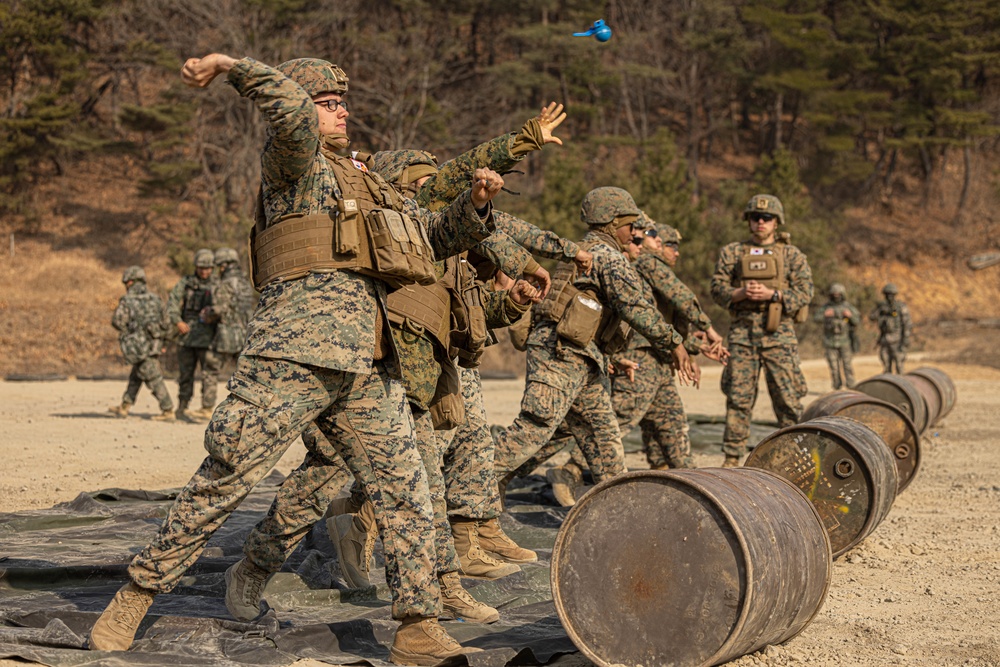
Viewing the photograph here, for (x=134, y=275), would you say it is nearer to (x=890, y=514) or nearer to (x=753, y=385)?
(x=753, y=385)

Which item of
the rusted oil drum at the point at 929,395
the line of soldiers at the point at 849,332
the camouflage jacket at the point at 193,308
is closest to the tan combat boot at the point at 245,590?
the rusted oil drum at the point at 929,395

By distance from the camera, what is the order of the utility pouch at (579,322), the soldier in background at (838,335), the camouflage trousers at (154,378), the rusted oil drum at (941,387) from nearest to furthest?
1. the utility pouch at (579,322)
2. the rusted oil drum at (941,387)
3. the camouflage trousers at (154,378)
4. the soldier in background at (838,335)

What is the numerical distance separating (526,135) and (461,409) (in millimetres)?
1290

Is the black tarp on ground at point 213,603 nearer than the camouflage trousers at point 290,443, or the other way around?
the camouflage trousers at point 290,443

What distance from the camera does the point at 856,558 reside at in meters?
7.21

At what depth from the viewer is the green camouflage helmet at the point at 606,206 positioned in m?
7.73

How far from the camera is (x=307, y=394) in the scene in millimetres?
4367

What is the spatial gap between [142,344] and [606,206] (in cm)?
906

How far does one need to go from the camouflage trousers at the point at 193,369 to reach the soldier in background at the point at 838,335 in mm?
11661

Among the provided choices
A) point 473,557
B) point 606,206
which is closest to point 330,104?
point 473,557

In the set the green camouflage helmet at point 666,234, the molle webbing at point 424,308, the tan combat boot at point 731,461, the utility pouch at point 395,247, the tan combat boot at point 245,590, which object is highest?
the utility pouch at point 395,247

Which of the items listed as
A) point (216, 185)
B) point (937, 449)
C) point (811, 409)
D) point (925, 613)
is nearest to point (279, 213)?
point (925, 613)

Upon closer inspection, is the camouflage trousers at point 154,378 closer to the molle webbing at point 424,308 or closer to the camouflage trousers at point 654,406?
the camouflage trousers at point 654,406

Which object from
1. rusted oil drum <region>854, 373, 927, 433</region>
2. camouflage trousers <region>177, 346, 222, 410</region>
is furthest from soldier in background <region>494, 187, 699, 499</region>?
camouflage trousers <region>177, 346, 222, 410</region>
